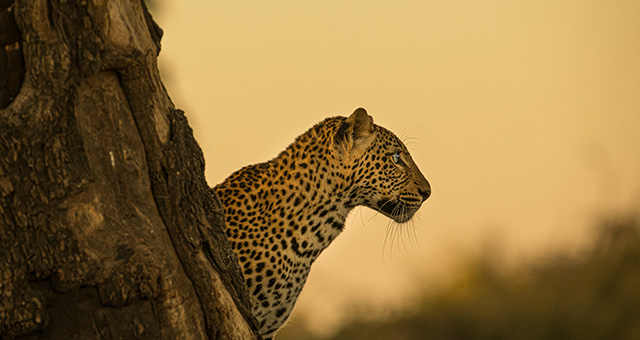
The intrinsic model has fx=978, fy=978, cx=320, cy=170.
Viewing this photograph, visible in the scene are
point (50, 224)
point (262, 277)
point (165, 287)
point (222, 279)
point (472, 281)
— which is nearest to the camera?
point (50, 224)

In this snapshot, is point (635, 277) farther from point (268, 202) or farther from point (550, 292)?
point (268, 202)

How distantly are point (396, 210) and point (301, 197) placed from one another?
79 cm

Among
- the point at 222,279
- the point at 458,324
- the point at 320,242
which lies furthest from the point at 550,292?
the point at 222,279

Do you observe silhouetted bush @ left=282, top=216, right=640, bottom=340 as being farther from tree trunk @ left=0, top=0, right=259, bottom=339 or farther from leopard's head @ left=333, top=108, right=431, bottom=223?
tree trunk @ left=0, top=0, right=259, bottom=339

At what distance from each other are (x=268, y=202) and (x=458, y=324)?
971 centimetres

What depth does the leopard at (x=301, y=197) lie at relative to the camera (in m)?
6.98

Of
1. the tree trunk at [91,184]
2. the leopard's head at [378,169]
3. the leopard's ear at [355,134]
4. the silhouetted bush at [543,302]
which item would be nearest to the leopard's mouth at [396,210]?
the leopard's head at [378,169]

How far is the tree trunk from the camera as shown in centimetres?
414

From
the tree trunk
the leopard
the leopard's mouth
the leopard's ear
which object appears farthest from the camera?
the leopard's mouth

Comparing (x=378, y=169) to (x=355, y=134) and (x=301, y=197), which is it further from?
(x=301, y=197)

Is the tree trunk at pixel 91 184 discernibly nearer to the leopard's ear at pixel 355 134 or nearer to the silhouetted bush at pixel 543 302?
the leopard's ear at pixel 355 134

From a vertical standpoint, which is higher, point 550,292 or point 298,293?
point 550,292

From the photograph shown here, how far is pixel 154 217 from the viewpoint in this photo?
4555 millimetres

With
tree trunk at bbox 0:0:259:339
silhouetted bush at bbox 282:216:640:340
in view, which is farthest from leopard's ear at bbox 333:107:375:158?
silhouetted bush at bbox 282:216:640:340
